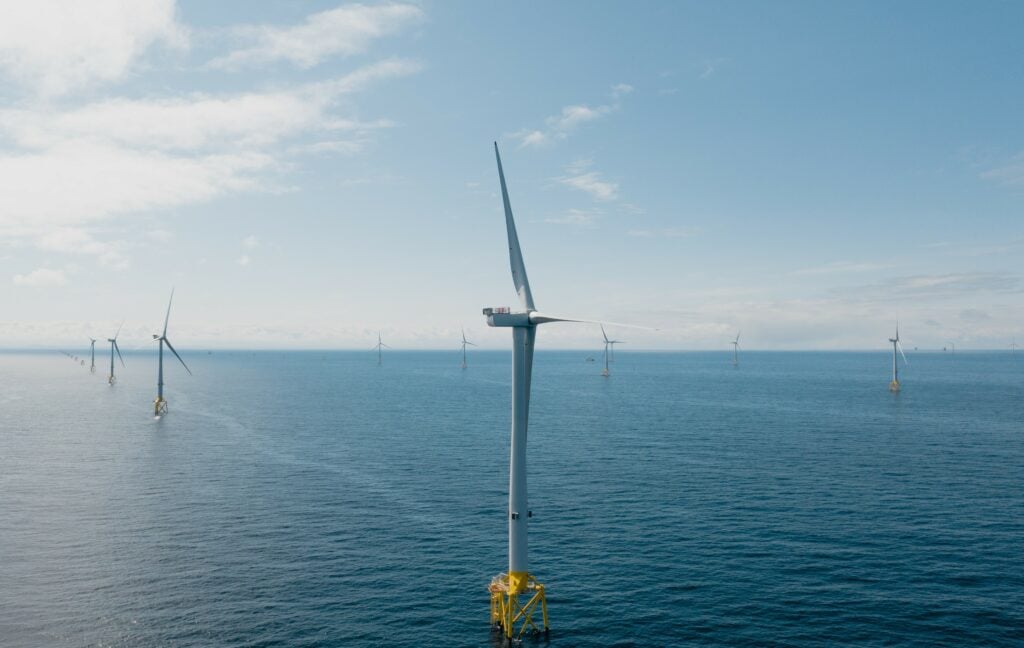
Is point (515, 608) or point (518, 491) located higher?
point (518, 491)

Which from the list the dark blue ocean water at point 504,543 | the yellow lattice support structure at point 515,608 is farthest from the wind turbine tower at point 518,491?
the dark blue ocean water at point 504,543

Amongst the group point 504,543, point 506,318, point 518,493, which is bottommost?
point 504,543

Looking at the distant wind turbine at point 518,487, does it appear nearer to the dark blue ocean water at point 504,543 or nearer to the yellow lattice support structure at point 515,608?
the yellow lattice support structure at point 515,608

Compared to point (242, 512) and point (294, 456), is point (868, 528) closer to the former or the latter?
point (242, 512)

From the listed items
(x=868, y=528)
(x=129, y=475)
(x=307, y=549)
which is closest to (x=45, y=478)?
(x=129, y=475)

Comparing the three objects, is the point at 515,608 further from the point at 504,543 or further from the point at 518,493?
the point at 504,543

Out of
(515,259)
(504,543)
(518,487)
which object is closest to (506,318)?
(515,259)

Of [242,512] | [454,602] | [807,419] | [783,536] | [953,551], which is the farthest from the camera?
[807,419]
